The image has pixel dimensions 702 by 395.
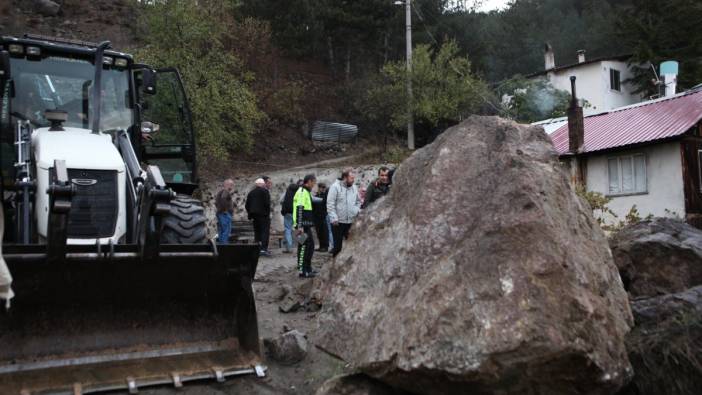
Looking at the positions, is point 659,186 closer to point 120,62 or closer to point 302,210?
point 302,210

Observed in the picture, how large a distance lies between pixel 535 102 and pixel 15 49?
29.5 m

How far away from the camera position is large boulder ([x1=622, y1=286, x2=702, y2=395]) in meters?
3.79

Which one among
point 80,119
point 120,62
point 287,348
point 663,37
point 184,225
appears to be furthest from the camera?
point 663,37

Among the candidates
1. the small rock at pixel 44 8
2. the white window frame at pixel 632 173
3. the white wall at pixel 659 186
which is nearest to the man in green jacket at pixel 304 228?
the white wall at pixel 659 186

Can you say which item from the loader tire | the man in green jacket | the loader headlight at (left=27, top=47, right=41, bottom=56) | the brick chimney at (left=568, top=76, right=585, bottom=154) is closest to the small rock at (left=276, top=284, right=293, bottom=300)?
the man in green jacket

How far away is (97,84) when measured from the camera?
682cm

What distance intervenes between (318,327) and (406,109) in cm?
2441

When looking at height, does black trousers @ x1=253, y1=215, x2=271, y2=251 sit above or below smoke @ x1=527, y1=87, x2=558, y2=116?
below

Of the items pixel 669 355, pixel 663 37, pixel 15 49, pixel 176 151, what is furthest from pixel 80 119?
pixel 663 37

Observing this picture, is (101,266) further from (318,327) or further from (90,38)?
(90,38)

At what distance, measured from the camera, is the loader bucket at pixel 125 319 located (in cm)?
518

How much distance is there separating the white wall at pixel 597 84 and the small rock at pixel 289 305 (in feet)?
95.7

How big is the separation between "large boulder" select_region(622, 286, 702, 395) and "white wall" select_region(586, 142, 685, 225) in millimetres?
15657

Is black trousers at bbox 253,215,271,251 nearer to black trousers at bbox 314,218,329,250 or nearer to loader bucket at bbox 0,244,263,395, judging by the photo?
black trousers at bbox 314,218,329,250
